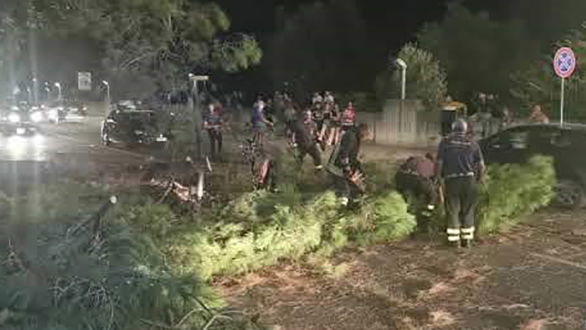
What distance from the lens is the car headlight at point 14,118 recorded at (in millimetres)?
36819

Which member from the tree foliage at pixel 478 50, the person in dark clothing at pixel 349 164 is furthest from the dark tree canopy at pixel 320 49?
the person in dark clothing at pixel 349 164

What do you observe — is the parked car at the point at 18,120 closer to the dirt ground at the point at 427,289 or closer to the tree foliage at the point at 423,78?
the tree foliage at the point at 423,78

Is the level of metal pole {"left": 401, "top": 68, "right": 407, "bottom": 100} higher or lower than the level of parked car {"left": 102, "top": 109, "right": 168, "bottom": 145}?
higher

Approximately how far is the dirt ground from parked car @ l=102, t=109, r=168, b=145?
1511cm

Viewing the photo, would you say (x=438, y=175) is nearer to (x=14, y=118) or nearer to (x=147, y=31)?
(x=147, y=31)

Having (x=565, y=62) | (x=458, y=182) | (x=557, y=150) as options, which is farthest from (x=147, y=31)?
(x=565, y=62)

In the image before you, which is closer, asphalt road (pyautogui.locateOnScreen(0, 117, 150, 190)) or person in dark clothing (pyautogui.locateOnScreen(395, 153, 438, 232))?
person in dark clothing (pyautogui.locateOnScreen(395, 153, 438, 232))

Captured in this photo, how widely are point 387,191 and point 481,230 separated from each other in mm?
1291

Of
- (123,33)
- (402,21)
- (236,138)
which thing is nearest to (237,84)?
(402,21)

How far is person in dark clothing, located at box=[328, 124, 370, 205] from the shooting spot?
37.5ft

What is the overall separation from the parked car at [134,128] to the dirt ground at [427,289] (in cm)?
1511

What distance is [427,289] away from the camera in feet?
25.6

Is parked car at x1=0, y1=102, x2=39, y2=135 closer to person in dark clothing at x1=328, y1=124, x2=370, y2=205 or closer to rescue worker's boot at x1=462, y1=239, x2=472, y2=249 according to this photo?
person in dark clothing at x1=328, y1=124, x2=370, y2=205

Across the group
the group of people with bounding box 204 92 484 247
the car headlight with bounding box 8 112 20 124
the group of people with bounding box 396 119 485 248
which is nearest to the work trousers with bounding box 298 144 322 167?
the group of people with bounding box 204 92 484 247
